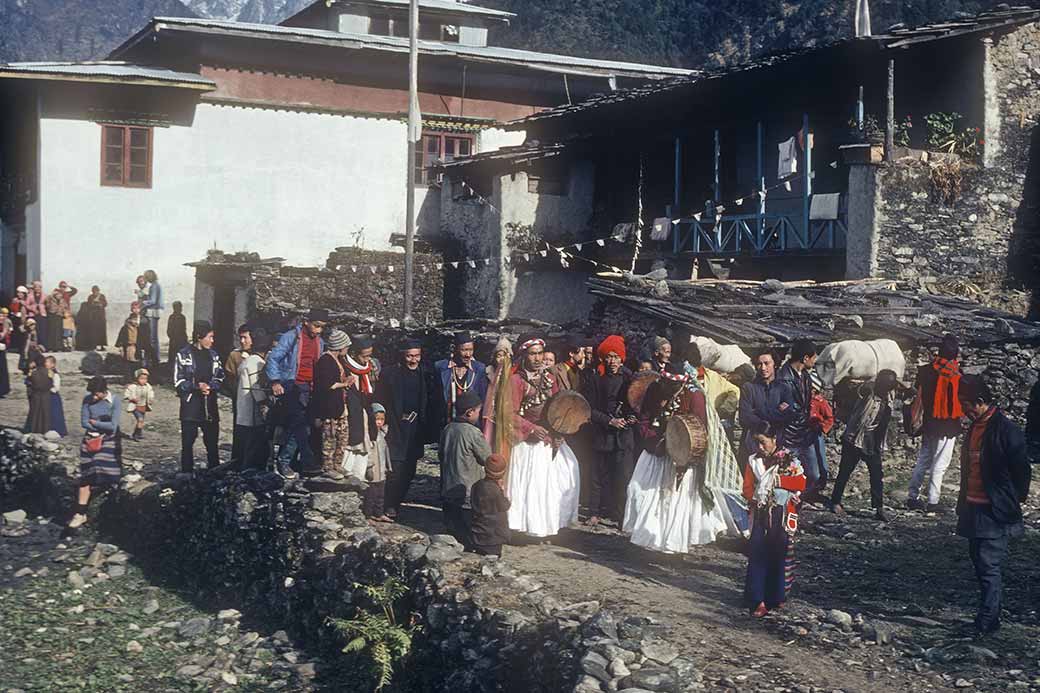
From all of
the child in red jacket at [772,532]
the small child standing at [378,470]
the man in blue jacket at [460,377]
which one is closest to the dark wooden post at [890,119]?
the man in blue jacket at [460,377]

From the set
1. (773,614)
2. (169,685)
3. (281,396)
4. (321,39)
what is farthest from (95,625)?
(321,39)

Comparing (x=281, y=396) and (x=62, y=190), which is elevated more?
(x=62, y=190)

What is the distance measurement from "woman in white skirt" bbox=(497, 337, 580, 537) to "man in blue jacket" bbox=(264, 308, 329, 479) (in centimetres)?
222

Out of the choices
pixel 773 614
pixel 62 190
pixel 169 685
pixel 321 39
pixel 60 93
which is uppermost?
pixel 321 39

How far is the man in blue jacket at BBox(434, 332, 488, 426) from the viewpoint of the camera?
11.5 m

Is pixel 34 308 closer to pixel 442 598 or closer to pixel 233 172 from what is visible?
pixel 233 172

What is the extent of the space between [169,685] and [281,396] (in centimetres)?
336

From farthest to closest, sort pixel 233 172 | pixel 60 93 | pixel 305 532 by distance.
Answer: pixel 233 172
pixel 60 93
pixel 305 532

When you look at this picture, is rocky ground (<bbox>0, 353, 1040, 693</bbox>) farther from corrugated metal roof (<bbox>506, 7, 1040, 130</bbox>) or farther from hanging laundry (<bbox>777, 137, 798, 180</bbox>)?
hanging laundry (<bbox>777, 137, 798, 180</bbox>)

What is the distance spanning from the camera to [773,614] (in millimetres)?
8844

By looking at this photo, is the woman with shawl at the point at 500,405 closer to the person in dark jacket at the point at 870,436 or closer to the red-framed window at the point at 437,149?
the person in dark jacket at the point at 870,436

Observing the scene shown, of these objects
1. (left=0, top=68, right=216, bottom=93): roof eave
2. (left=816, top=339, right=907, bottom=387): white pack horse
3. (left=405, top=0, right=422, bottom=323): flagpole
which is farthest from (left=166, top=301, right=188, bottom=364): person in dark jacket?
(left=816, top=339, right=907, bottom=387): white pack horse

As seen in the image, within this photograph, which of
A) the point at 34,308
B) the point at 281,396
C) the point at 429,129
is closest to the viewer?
the point at 281,396

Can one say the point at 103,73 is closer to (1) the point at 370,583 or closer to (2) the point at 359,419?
(2) the point at 359,419
